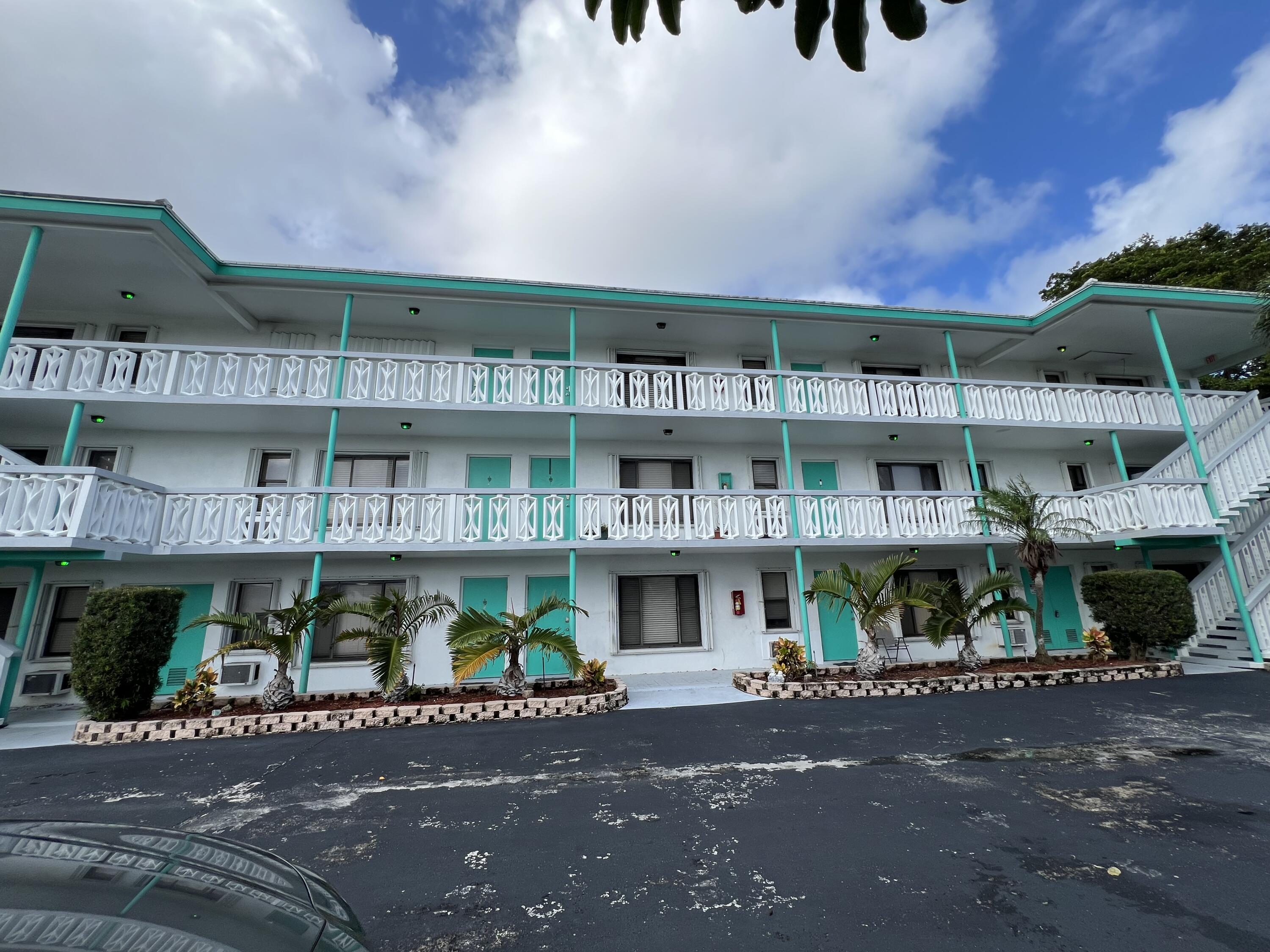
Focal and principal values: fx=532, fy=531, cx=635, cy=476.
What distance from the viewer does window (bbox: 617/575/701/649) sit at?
11.7 metres

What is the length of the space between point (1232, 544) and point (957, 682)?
8448 millimetres

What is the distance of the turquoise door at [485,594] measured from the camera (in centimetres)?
1116

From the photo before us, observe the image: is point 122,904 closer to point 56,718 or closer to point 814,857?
point 814,857

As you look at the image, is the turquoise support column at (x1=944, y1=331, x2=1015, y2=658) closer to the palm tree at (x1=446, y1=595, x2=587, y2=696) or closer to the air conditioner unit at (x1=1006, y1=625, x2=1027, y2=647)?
the air conditioner unit at (x1=1006, y1=625, x2=1027, y2=647)

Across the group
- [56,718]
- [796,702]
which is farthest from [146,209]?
[796,702]

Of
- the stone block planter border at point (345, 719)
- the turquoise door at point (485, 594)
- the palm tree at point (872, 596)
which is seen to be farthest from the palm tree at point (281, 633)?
the palm tree at point (872, 596)

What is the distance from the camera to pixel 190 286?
1038 centimetres

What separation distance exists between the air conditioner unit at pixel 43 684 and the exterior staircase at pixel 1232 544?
70.5 feet

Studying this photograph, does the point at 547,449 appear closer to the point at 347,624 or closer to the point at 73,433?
the point at 347,624

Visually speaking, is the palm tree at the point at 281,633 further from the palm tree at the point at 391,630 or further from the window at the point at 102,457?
the window at the point at 102,457

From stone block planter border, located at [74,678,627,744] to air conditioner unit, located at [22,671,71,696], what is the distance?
3.44 metres

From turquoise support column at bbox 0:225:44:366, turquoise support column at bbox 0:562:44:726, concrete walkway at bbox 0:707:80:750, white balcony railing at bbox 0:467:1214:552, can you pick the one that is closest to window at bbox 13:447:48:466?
turquoise support column at bbox 0:225:44:366

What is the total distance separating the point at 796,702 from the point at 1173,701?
5379mm

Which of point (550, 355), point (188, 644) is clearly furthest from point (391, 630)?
point (550, 355)
